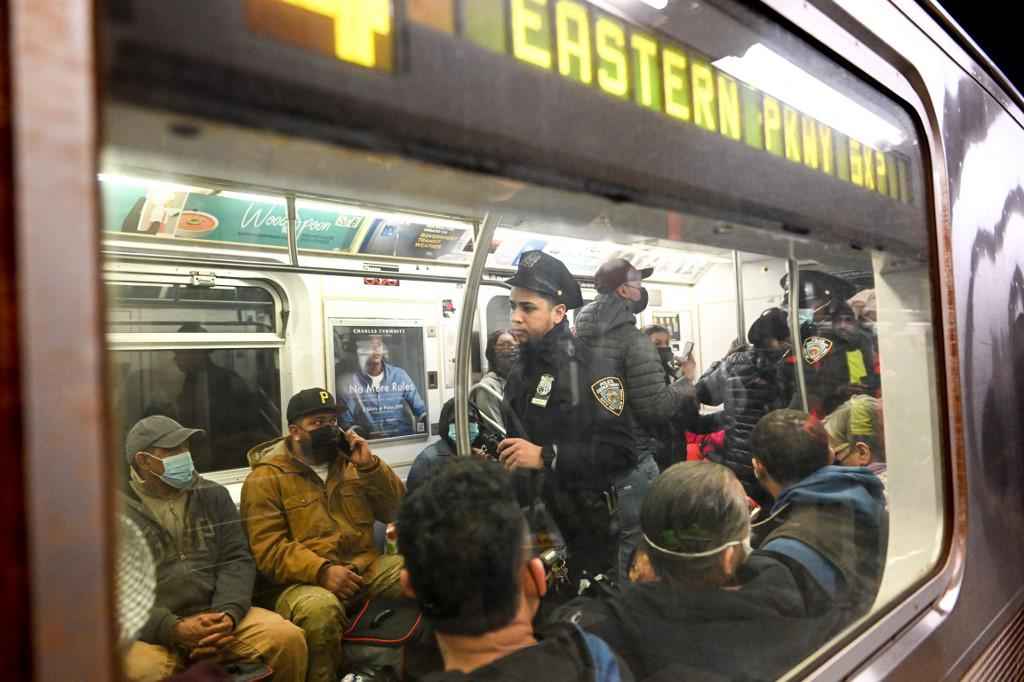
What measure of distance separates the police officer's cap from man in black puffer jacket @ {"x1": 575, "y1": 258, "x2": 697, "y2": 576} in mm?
96

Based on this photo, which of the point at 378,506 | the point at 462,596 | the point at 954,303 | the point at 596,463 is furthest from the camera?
the point at 378,506

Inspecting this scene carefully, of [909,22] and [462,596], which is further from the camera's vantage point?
[909,22]

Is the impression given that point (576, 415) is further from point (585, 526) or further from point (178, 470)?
point (178, 470)

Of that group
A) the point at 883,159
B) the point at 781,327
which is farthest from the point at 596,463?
the point at 883,159

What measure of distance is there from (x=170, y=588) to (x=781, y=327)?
2.11 metres

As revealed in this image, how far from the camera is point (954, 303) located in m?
2.13

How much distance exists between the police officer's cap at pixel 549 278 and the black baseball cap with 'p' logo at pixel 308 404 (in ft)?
4.26

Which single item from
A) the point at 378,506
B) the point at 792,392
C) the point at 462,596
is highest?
the point at 792,392

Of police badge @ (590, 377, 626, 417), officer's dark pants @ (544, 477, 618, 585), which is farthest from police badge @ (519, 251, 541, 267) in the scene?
officer's dark pants @ (544, 477, 618, 585)

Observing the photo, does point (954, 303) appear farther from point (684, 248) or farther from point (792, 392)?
point (684, 248)

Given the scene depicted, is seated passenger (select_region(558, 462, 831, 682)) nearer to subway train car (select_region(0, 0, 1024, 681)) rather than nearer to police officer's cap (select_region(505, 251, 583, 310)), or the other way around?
subway train car (select_region(0, 0, 1024, 681))

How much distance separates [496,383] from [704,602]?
83cm

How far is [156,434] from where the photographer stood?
2.46 meters

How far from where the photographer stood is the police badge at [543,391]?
1.75m
